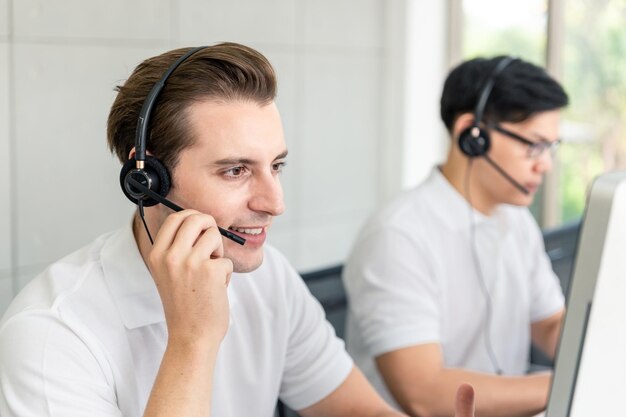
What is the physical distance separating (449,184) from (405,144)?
768 mm

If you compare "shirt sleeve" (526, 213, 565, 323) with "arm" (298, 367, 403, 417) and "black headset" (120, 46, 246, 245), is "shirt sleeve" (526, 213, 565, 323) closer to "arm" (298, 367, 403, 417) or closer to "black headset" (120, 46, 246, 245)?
"arm" (298, 367, 403, 417)

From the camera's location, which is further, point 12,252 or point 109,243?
point 12,252

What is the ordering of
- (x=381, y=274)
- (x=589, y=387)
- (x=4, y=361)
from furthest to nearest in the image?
(x=381, y=274) < (x=4, y=361) < (x=589, y=387)

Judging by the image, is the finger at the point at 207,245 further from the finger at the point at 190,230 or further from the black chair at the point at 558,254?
the black chair at the point at 558,254

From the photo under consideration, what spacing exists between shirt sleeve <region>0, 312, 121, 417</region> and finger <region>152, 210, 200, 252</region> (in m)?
0.17

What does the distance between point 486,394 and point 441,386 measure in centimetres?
9

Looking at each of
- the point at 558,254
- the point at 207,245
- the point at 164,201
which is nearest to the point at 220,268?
the point at 207,245

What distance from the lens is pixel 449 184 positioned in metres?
2.15

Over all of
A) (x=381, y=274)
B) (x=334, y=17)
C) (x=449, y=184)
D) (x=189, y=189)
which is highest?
(x=334, y=17)

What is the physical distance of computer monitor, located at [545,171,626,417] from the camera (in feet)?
2.93

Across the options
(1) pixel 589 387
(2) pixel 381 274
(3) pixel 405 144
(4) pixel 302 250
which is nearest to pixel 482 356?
(2) pixel 381 274

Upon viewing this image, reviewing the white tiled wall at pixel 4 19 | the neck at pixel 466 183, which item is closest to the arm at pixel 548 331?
the neck at pixel 466 183

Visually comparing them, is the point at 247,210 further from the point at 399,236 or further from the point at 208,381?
the point at 399,236

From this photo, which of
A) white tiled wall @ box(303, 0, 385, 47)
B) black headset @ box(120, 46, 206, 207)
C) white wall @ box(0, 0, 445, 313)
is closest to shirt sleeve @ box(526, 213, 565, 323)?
white wall @ box(0, 0, 445, 313)
